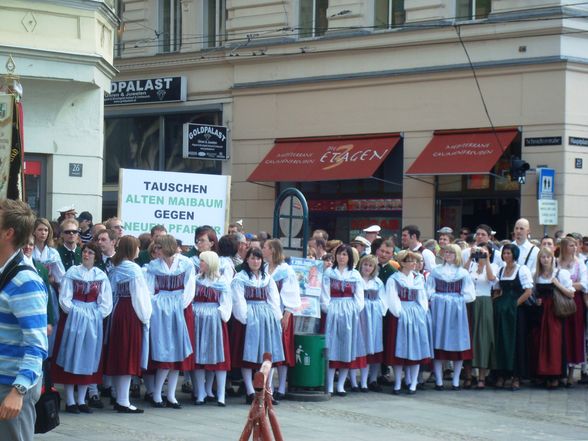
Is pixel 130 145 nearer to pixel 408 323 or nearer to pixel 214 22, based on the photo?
pixel 214 22

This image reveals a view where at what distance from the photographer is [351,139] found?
28.6 metres

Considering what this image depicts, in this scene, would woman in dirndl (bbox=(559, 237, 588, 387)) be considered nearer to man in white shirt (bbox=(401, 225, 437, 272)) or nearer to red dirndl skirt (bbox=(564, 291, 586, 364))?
red dirndl skirt (bbox=(564, 291, 586, 364))

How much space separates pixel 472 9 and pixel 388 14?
226 cm

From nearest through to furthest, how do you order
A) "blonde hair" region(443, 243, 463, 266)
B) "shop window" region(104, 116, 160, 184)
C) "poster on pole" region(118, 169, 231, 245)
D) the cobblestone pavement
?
the cobblestone pavement
"poster on pole" region(118, 169, 231, 245)
"blonde hair" region(443, 243, 463, 266)
"shop window" region(104, 116, 160, 184)

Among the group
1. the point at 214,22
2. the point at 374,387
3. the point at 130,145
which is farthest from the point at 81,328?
the point at 130,145

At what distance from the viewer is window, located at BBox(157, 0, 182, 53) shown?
32.3 metres

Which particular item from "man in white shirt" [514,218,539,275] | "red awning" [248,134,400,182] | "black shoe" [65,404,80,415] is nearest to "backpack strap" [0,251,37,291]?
"black shoe" [65,404,80,415]

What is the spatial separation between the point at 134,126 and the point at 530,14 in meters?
12.2

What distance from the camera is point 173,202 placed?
15992 millimetres

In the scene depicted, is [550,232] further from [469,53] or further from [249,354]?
[249,354]

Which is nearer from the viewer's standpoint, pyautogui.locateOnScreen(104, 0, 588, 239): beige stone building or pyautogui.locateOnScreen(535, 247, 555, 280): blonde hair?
pyautogui.locateOnScreen(535, 247, 555, 280): blonde hair

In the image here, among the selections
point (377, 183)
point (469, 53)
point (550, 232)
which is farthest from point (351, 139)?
point (550, 232)

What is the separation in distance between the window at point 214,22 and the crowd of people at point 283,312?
1367cm

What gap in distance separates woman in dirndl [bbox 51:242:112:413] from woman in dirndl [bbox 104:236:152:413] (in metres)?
0.19
